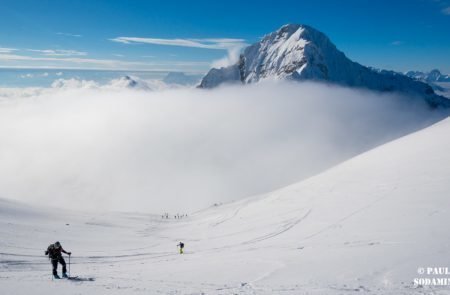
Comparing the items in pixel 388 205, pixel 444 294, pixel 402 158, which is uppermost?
pixel 402 158

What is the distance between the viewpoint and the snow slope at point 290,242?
1496 centimetres

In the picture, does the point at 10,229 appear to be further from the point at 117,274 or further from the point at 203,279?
the point at 203,279

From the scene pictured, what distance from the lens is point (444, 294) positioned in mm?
12242

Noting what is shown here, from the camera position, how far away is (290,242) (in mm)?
23656

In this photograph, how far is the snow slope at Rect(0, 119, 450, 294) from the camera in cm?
1496

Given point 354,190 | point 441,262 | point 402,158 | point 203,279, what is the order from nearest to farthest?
point 441,262 < point 203,279 < point 354,190 < point 402,158

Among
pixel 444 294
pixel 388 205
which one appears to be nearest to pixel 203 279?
pixel 444 294

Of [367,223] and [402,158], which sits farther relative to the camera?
[402,158]

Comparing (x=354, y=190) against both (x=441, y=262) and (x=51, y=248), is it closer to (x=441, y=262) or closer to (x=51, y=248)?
(x=441, y=262)

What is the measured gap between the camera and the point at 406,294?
1253 centimetres

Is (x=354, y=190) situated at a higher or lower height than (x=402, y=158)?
lower

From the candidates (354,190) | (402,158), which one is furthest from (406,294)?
(402,158)

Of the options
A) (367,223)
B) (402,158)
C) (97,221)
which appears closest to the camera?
(367,223)

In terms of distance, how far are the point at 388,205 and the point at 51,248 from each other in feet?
65.6
